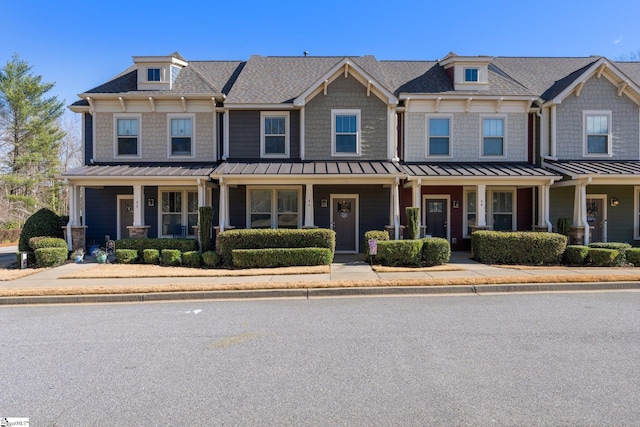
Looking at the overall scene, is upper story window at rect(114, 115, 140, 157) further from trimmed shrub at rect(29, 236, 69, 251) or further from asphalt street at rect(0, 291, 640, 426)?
asphalt street at rect(0, 291, 640, 426)

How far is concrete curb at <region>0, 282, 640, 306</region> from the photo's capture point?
8.52 m

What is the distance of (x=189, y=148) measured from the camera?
16.0 metres

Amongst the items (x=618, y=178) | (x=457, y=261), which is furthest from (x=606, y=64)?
(x=457, y=261)

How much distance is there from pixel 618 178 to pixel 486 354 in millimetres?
12811

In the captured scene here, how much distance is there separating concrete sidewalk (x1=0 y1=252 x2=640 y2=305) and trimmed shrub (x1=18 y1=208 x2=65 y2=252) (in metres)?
2.46

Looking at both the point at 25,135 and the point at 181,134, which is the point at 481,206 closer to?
the point at 181,134

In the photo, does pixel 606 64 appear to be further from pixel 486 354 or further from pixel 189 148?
pixel 189 148

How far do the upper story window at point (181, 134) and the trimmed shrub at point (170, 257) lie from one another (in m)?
4.89

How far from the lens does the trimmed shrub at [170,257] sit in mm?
12812

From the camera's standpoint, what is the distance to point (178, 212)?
16.2m

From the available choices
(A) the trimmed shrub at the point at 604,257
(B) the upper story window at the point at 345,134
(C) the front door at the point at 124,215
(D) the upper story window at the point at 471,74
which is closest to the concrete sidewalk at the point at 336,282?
(A) the trimmed shrub at the point at 604,257

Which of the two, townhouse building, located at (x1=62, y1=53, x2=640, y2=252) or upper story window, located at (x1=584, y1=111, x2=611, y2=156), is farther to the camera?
upper story window, located at (x1=584, y1=111, x2=611, y2=156)

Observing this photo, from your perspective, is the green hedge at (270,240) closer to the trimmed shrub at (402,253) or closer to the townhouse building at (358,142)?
the trimmed shrub at (402,253)

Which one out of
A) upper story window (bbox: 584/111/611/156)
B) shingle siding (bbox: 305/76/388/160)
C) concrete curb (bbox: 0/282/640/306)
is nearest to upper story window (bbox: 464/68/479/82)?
shingle siding (bbox: 305/76/388/160)
